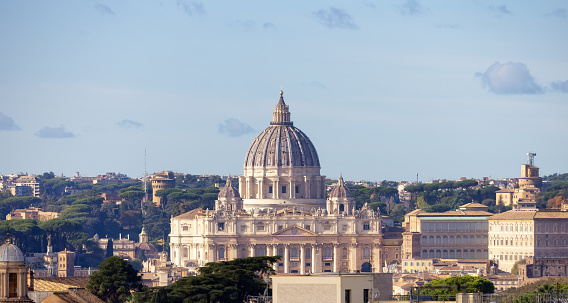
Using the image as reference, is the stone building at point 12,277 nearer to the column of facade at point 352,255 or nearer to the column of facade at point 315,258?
the column of facade at point 315,258

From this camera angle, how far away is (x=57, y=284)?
266 ft

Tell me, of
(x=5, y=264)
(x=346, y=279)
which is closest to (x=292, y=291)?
(x=346, y=279)

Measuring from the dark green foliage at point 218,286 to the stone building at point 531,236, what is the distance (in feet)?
309

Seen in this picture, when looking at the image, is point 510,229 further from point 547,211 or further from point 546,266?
point 546,266

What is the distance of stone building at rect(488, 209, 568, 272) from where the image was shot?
7313 inches

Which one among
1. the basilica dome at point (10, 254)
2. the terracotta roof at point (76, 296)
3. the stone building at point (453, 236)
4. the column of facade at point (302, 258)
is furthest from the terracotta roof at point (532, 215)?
the basilica dome at point (10, 254)

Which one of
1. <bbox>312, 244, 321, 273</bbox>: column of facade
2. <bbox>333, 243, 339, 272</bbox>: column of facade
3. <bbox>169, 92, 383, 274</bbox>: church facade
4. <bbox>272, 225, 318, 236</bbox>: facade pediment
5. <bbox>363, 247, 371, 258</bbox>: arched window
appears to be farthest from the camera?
<bbox>272, 225, 318, 236</bbox>: facade pediment

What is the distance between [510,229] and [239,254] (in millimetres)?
27199

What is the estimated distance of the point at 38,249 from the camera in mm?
198750

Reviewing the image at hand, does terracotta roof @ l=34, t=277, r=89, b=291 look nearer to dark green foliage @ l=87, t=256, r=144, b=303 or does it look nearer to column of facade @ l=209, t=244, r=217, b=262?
dark green foliage @ l=87, t=256, r=144, b=303

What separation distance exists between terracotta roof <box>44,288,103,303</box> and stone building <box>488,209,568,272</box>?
4266 inches

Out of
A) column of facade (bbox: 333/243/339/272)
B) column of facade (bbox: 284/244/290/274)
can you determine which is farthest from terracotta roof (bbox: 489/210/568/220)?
column of facade (bbox: 284/244/290/274)

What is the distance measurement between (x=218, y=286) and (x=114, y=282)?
6.26m

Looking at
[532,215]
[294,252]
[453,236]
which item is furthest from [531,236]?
[294,252]
